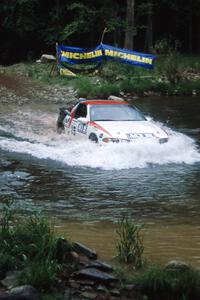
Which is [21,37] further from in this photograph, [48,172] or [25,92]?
[48,172]

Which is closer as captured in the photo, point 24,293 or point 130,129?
point 24,293

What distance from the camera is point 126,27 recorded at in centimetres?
3809

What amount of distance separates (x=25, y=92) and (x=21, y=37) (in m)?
21.4

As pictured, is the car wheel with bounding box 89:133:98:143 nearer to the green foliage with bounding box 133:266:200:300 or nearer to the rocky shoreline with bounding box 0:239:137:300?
the rocky shoreline with bounding box 0:239:137:300

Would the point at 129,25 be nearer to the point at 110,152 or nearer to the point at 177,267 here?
the point at 110,152

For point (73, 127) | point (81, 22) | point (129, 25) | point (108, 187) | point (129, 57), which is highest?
point (81, 22)

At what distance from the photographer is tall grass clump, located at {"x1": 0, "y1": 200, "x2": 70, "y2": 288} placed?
18.2 feet

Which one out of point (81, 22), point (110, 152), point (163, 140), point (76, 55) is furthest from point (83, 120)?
point (81, 22)

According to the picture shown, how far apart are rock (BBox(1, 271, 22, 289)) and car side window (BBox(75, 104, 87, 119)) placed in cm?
1089

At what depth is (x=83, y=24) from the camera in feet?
141

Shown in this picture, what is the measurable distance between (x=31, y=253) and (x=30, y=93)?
23470mm

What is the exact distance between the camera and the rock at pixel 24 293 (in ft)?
16.8

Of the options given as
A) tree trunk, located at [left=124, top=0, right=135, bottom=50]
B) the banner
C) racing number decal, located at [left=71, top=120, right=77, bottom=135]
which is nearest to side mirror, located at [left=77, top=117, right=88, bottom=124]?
racing number decal, located at [left=71, top=120, right=77, bottom=135]

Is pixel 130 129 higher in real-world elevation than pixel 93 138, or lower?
higher
